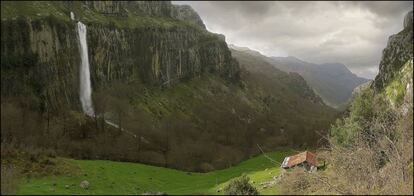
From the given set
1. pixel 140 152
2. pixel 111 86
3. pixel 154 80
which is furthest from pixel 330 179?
pixel 154 80

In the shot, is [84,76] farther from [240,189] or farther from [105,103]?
[240,189]

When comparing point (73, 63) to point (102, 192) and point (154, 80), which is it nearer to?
point (154, 80)

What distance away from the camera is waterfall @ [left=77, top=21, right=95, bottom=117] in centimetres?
15321

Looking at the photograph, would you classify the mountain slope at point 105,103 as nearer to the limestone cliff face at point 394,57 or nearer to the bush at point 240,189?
the limestone cliff face at point 394,57

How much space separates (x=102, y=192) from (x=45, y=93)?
95584mm

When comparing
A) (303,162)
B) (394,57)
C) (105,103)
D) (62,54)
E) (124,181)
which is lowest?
(303,162)

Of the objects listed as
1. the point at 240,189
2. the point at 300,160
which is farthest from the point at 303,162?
the point at 240,189

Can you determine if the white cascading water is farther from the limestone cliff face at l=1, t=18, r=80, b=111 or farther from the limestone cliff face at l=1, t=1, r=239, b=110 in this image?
the limestone cliff face at l=1, t=18, r=80, b=111

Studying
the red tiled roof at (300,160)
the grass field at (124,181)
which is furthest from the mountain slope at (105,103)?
the red tiled roof at (300,160)

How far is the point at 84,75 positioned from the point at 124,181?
101 m

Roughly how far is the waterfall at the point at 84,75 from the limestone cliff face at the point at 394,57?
91.0m

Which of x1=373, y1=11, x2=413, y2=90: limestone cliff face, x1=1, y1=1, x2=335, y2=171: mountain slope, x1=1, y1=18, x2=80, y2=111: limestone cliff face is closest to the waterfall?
x1=1, y1=1, x2=335, y2=171: mountain slope

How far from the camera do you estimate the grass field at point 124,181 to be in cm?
4781

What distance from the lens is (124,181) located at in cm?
6244
